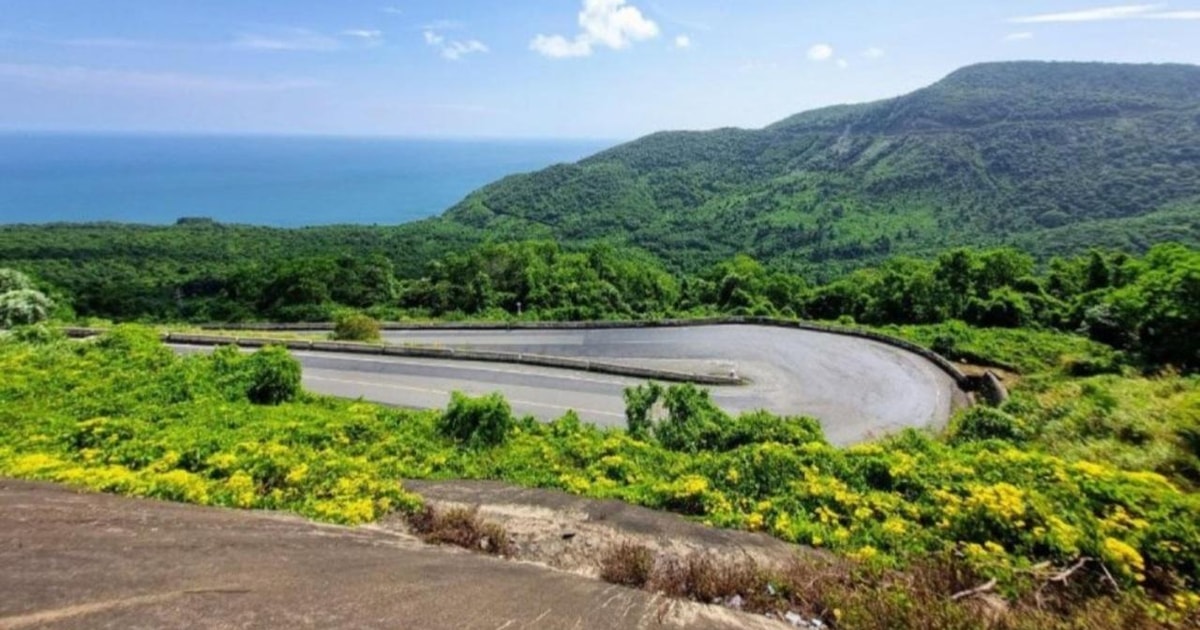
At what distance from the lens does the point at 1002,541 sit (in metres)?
6.45

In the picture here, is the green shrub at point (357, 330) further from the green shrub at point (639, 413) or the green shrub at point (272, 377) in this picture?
the green shrub at point (639, 413)

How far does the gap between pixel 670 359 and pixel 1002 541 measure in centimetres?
1912

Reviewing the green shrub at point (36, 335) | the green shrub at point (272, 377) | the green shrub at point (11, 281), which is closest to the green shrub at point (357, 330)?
the green shrub at point (36, 335)

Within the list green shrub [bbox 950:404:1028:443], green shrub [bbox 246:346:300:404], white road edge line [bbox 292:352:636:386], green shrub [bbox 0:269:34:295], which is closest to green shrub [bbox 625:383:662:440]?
green shrub [bbox 950:404:1028:443]

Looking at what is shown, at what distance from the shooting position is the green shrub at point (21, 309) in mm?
22844

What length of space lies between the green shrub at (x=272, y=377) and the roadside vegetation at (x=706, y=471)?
46mm

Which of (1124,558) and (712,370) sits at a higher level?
(1124,558)

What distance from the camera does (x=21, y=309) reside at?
2312 centimetres

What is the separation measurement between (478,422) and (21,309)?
23324mm

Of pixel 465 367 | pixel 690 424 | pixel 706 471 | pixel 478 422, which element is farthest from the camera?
pixel 465 367

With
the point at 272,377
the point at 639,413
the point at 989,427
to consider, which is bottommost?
the point at 989,427

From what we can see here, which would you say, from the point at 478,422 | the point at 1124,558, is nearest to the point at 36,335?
the point at 478,422

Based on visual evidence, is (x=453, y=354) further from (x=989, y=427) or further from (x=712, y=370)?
(x=989, y=427)

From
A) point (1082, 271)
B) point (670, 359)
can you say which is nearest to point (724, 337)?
point (670, 359)
